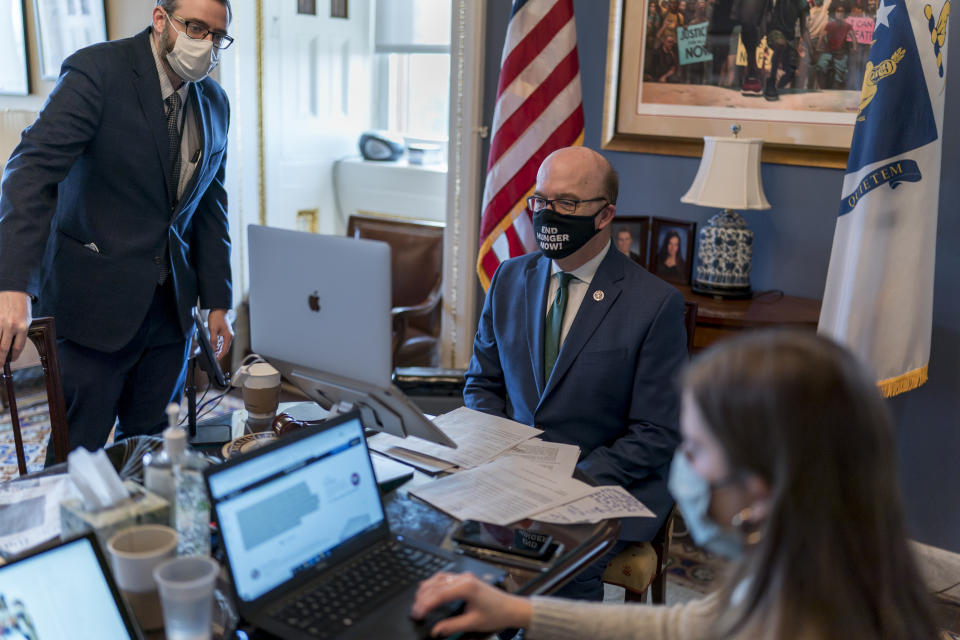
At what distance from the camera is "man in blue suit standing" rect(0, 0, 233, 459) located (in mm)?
2160

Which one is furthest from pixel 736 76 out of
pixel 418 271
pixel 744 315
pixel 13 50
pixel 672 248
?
pixel 13 50

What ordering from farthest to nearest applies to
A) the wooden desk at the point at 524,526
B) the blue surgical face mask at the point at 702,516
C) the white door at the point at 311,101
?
the white door at the point at 311,101 < the wooden desk at the point at 524,526 < the blue surgical face mask at the point at 702,516

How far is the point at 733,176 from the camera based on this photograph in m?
2.79

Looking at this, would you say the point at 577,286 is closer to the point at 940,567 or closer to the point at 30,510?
the point at 30,510

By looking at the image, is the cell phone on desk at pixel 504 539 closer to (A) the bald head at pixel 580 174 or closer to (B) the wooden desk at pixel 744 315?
(A) the bald head at pixel 580 174

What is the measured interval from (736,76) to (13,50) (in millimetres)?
3895

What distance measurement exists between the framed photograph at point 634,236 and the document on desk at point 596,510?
5.38 feet

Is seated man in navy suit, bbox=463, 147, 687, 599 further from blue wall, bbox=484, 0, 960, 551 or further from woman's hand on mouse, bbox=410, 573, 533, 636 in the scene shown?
blue wall, bbox=484, 0, 960, 551

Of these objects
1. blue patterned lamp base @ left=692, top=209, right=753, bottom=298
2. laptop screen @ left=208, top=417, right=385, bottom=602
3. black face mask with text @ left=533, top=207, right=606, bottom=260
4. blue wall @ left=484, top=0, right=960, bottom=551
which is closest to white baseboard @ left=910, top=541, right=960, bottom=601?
blue wall @ left=484, top=0, right=960, bottom=551

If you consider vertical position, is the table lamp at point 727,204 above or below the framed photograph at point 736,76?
below

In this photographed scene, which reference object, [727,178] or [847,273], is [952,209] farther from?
[727,178]

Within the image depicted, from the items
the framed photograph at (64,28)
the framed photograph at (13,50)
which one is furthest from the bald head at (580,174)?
the framed photograph at (13,50)

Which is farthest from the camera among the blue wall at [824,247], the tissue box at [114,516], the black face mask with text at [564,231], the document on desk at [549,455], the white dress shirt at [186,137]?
the blue wall at [824,247]

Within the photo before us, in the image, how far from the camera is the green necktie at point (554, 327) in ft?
7.14
